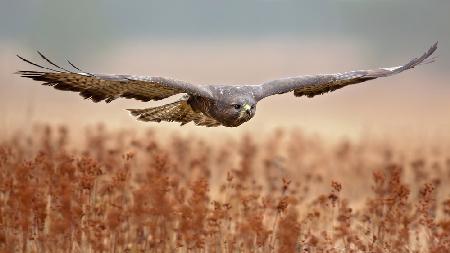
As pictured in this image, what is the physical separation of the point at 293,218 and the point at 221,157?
429 cm

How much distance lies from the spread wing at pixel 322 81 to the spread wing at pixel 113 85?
33.6 inches

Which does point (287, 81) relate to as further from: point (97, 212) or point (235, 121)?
point (97, 212)

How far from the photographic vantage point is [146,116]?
31.1 ft

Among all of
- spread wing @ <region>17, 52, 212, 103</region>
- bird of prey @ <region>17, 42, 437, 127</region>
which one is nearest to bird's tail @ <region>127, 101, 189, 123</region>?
bird of prey @ <region>17, 42, 437, 127</region>

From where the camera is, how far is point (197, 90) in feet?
27.1

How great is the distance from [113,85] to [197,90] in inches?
33.8

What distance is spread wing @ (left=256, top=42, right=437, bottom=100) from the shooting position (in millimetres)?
8945

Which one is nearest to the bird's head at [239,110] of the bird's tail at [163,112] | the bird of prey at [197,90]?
the bird of prey at [197,90]

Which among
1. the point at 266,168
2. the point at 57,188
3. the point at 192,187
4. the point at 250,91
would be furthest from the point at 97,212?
the point at 266,168

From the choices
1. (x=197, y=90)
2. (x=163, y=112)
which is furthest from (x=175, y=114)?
(x=197, y=90)

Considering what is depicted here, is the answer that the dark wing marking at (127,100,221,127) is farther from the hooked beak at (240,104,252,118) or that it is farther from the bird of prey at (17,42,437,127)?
the hooked beak at (240,104,252,118)

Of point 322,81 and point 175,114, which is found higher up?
point 322,81

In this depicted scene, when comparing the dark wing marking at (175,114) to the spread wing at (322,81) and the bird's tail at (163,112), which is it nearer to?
the bird's tail at (163,112)

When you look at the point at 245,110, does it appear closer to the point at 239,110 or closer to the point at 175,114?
the point at 239,110
